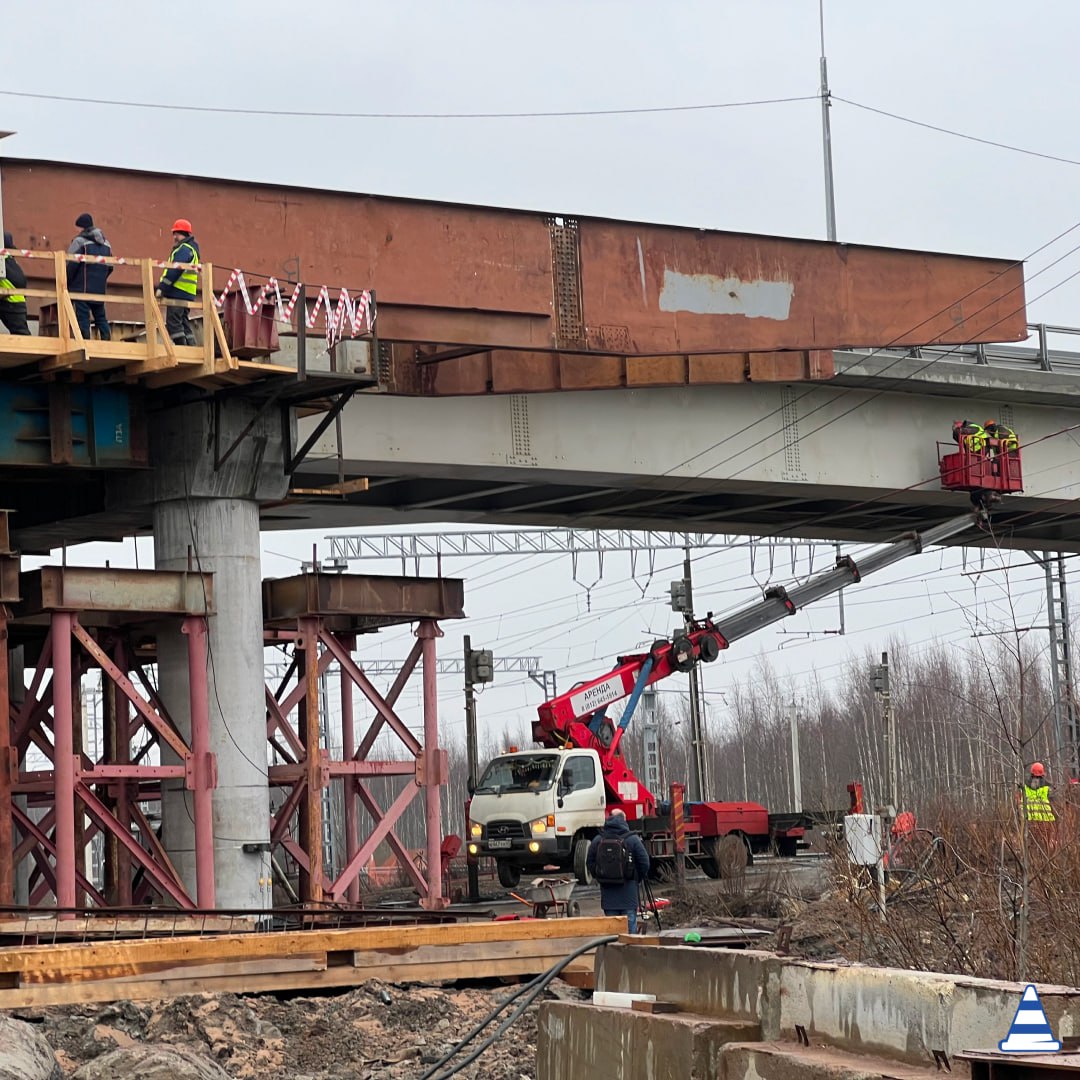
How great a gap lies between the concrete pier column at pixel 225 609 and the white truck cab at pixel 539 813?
8.18 m

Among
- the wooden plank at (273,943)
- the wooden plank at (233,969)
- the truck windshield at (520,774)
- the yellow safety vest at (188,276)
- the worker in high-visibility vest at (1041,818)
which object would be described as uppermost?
the yellow safety vest at (188,276)

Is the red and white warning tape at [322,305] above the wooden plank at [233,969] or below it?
above

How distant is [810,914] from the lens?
2305 centimetres

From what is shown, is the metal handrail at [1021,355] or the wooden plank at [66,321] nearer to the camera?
the wooden plank at [66,321]

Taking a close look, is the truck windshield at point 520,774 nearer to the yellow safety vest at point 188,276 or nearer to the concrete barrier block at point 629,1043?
the yellow safety vest at point 188,276

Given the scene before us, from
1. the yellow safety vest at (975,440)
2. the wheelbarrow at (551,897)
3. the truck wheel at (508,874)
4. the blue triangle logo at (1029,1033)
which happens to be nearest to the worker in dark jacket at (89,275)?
the wheelbarrow at (551,897)

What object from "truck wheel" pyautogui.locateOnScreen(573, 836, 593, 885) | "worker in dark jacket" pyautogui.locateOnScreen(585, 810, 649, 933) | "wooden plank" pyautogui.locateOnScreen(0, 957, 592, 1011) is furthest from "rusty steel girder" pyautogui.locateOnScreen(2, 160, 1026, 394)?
"wooden plank" pyautogui.locateOnScreen(0, 957, 592, 1011)

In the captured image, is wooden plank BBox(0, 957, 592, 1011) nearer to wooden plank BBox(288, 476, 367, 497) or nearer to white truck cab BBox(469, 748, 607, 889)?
wooden plank BBox(288, 476, 367, 497)

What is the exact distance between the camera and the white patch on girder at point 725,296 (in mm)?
25141

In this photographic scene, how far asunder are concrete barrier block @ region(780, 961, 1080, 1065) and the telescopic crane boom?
22342 mm

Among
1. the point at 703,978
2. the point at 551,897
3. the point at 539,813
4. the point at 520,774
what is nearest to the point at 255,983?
the point at 703,978

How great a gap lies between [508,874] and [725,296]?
35.5 feet

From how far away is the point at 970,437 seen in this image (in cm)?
2870

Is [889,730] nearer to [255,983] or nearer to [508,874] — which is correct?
[508,874]
